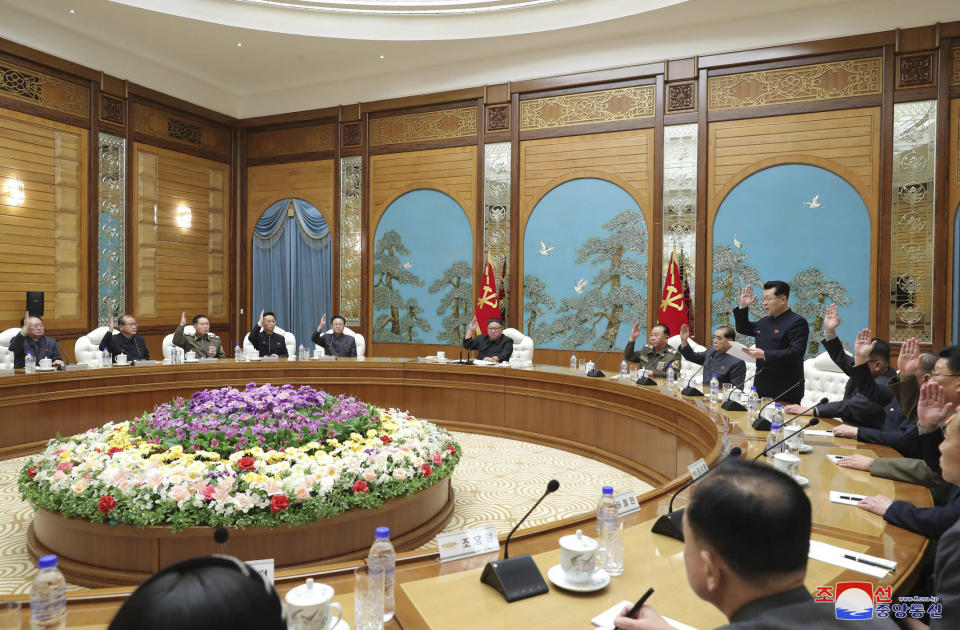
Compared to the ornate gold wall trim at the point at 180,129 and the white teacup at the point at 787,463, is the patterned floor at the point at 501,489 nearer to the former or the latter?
the white teacup at the point at 787,463

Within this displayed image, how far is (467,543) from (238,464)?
1.53 m

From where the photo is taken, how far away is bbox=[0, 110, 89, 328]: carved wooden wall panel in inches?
271

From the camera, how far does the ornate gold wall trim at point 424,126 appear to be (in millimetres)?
8219

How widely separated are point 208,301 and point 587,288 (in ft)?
18.7

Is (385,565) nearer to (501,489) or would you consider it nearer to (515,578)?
(515,578)

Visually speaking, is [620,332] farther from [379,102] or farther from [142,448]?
[142,448]

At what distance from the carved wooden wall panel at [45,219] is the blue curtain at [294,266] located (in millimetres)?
2448

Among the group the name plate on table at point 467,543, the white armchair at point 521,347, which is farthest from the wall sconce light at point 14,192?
the name plate on table at point 467,543

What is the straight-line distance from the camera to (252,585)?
2.19 ft

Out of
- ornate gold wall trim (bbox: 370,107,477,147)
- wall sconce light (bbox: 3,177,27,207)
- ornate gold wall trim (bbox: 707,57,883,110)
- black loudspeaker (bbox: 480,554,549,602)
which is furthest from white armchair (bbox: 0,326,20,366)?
ornate gold wall trim (bbox: 707,57,883,110)

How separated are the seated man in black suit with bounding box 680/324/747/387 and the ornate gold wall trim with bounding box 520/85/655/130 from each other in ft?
11.0

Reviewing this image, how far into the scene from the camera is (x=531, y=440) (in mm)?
5551

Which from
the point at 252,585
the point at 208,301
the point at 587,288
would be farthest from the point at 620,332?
the point at 252,585

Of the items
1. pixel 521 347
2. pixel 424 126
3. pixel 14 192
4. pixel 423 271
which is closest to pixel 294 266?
pixel 423 271
